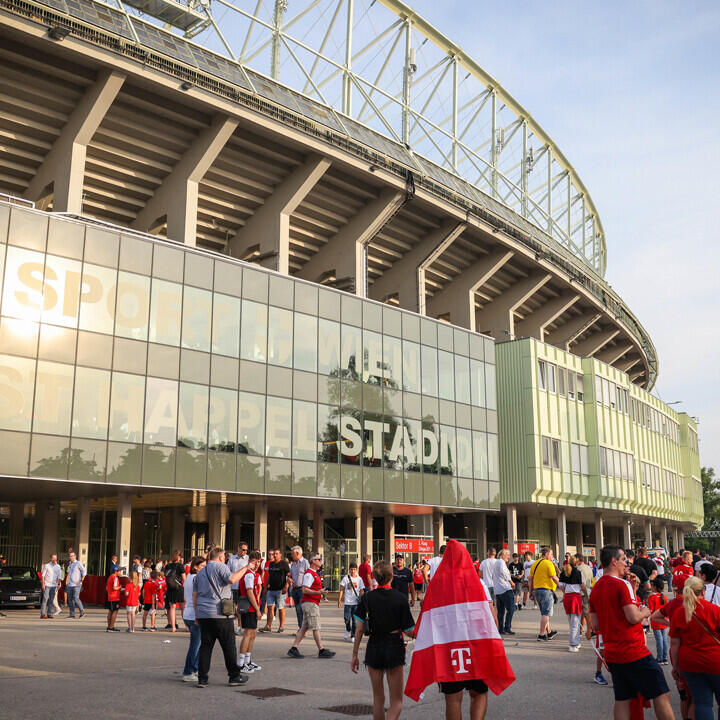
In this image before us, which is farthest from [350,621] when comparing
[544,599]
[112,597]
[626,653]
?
[626,653]

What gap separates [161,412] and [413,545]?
13954 millimetres

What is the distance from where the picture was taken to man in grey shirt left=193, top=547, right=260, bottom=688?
10898mm

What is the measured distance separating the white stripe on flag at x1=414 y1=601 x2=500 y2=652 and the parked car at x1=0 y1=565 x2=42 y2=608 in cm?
2275

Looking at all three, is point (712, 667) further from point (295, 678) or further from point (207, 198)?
point (207, 198)

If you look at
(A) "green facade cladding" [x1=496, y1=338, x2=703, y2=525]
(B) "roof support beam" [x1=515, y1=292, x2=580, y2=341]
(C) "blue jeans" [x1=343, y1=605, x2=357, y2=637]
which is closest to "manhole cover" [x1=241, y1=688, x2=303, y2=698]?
(C) "blue jeans" [x1=343, y1=605, x2=357, y2=637]

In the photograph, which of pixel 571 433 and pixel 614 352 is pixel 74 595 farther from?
pixel 614 352

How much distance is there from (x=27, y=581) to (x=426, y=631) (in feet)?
76.0

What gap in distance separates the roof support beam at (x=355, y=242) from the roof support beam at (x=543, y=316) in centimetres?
1704

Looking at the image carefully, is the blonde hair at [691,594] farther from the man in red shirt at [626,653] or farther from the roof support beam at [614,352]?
the roof support beam at [614,352]

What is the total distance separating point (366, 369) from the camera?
115ft

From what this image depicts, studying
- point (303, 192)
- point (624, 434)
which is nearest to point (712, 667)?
point (303, 192)

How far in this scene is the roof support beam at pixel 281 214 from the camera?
35219 mm

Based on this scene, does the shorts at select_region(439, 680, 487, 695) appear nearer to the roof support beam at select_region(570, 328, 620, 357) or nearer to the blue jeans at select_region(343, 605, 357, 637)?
the blue jeans at select_region(343, 605, 357, 637)

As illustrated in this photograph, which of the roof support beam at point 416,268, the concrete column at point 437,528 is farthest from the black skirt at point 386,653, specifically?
the roof support beam at point 416,268
